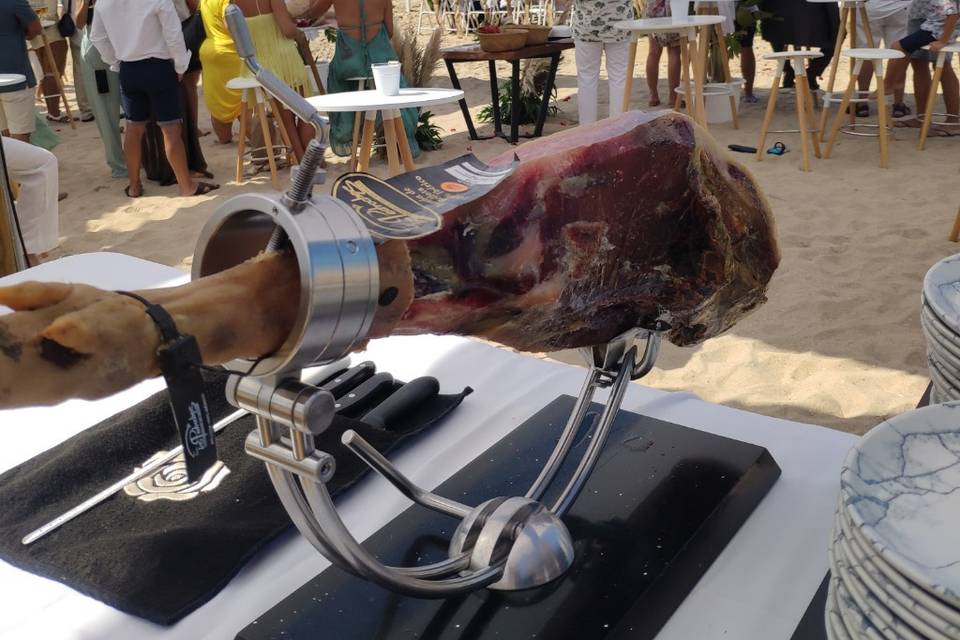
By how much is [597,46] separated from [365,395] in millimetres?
4963

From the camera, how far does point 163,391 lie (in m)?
1.41

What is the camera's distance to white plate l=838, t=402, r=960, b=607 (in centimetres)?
67

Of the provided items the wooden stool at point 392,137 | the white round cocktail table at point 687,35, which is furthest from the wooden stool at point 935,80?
the wooden stool at point 392,137

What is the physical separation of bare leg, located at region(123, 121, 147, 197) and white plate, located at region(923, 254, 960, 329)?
5.15 metres

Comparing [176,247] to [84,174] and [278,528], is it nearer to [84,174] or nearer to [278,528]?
[84,174]

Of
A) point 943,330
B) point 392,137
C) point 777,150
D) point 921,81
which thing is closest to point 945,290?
point 943,330

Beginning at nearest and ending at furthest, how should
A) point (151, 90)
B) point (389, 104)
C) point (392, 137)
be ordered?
point (389, 104) < point (392, 137) < point (151, 90)

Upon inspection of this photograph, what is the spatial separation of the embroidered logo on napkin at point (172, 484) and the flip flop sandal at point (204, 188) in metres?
4.59

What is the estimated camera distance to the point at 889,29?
5855 millimetres

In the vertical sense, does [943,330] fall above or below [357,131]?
above

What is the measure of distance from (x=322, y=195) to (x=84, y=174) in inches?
239

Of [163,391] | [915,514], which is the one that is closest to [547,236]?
[915,514]

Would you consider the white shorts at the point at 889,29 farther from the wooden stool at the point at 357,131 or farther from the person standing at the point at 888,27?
the wooden stool at the point at 357,131

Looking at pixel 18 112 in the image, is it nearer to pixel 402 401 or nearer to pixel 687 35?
pixel 687 35
